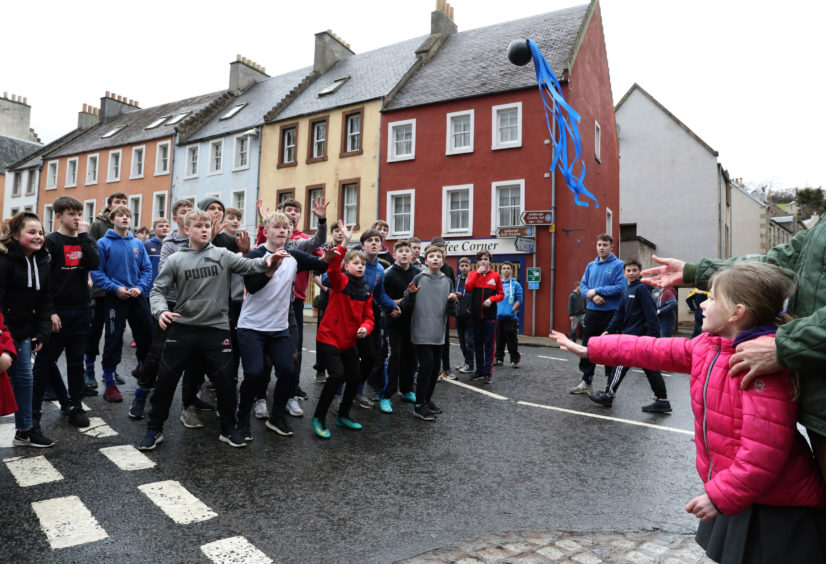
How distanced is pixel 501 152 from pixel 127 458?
61.8 feet

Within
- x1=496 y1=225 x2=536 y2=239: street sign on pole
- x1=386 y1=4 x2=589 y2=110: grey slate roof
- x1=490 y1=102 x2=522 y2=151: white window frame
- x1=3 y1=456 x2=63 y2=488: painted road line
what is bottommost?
x1=3 y1=456 x2=63 y2=488: painted road line

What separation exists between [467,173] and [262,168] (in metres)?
10.8

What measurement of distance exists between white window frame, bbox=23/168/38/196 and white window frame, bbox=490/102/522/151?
32.8 m

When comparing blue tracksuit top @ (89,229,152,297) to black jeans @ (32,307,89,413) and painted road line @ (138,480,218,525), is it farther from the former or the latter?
painted road line @ (138,480,218,525)

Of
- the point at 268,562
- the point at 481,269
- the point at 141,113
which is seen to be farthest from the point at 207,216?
the point at 141,113

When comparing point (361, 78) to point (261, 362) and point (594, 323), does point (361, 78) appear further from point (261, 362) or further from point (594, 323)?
point (261, 362)

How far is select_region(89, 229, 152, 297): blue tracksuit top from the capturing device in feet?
21.1

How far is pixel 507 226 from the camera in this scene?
2116 cm

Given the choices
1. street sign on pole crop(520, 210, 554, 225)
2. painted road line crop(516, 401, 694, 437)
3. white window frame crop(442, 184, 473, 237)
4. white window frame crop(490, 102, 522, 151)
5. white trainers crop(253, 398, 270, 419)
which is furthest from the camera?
white window frame crop(442, 184, 473, 237)

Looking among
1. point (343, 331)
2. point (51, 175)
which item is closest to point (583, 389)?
point (343, 331)

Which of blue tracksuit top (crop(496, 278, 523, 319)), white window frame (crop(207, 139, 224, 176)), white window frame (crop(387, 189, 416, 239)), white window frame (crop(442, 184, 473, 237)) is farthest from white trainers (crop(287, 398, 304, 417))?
white window frame (crop(207, 139, 224, 176))

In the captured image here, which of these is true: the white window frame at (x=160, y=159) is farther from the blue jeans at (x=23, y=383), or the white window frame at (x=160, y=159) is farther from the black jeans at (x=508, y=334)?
the blue jeans at (x=23, y=383)

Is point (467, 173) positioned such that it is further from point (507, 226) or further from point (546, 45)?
point (546, 45)

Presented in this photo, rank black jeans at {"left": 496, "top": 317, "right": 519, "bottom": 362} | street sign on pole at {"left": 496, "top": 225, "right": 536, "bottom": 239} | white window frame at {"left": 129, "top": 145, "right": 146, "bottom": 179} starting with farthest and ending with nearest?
white window frame at {"left": 129, "top": 145, "right": 146, "bottom": 179} → street sign on pole at {"left": 496, "top": 225, "right": 536, "bottom": 239} → black jeans at {"left": 496, "top": 317, "right": 519, "bottom": 362}
